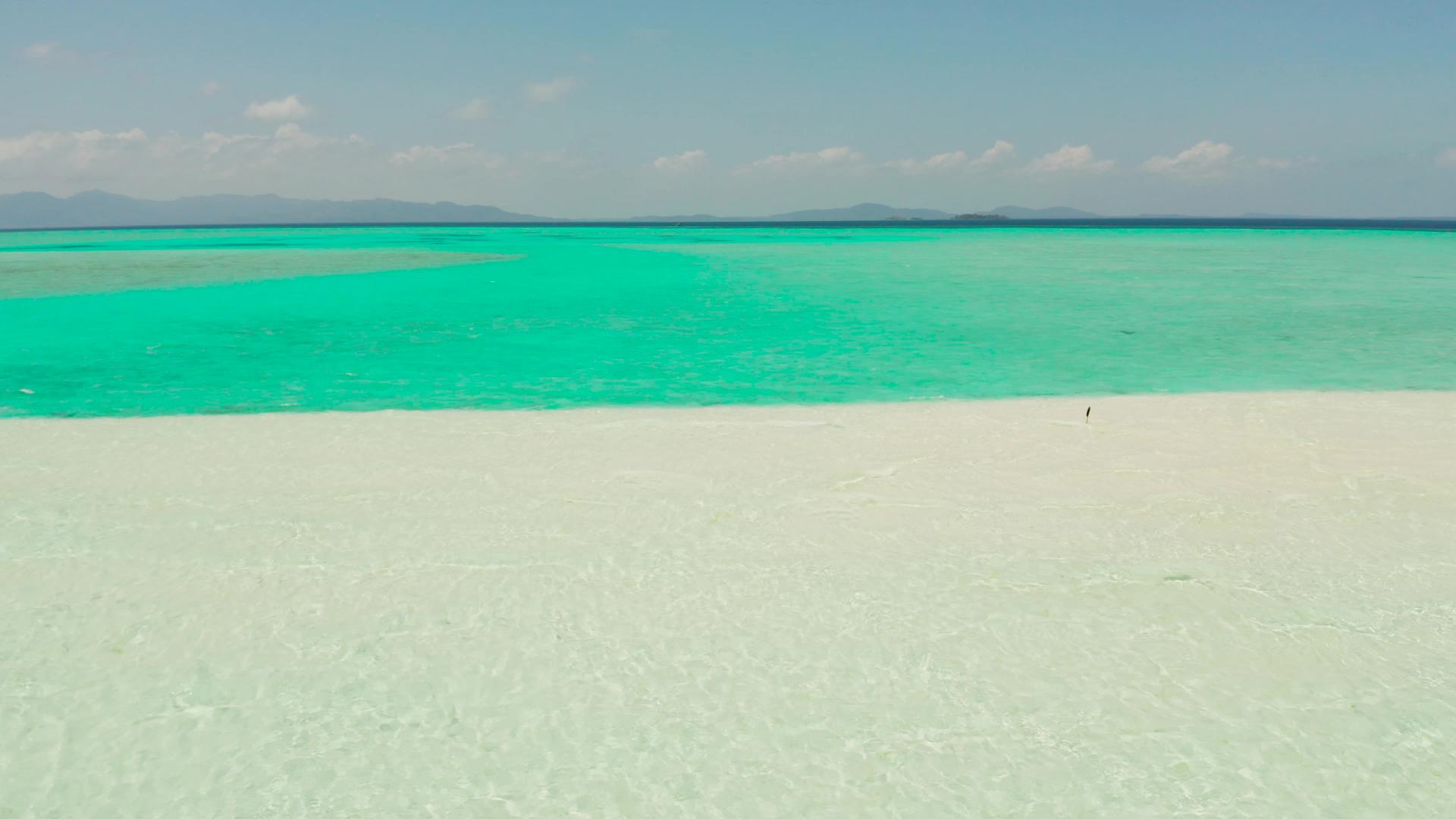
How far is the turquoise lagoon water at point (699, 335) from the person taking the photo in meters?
7.82

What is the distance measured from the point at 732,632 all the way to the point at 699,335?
8780 mm

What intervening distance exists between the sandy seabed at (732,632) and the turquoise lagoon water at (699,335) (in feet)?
9.39

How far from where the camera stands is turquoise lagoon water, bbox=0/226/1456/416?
7.82 m

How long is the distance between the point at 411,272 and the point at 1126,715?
2459cm

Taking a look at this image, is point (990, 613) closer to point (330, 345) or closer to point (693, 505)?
point (693, 505)

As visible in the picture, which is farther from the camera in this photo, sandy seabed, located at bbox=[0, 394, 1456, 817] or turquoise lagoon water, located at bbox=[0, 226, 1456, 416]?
turquoise lagoon water, located at bbox=[0, 226, 1456, 416]

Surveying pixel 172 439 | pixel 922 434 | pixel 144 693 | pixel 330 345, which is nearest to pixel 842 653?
pixel 144 693

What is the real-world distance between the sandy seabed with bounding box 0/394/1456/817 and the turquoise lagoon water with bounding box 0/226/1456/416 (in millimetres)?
2861

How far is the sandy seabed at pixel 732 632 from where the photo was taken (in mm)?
2172

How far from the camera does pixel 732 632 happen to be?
2.87 meters

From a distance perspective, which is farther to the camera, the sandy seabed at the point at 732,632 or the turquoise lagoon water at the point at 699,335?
the turquoise lagoon water at the point at 699,335

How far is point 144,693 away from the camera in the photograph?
2521mm

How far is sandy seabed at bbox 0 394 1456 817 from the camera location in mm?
2172

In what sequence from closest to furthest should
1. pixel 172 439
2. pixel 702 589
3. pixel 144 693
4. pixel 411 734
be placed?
1. pixel 411 734
2. pixel 144 693
3. pixel 702 589
4. pixel 172 439
